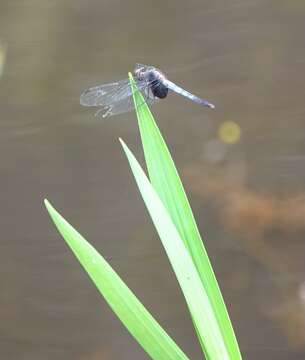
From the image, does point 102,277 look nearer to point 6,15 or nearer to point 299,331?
point 299,331

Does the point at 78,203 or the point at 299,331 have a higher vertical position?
the point at 78,203

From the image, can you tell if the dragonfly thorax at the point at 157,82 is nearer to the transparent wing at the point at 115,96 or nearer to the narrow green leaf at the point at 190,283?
the transparent wing at the point at 115,96

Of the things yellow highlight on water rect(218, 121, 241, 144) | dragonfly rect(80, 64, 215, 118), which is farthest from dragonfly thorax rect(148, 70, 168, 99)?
yellow highlight on water rect(218, 121, 241, 144)

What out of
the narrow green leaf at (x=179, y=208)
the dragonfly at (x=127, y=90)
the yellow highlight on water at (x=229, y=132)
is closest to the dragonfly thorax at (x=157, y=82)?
the dragonfly at (x=127, y=90)

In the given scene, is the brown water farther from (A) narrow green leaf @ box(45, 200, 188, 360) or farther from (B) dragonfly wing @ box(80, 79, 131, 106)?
(A) narrow green leaf @ box(45, 200, 188, 360)

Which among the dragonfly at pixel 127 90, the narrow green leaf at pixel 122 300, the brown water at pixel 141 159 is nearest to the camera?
the narrow green leaf at pixel 122 300

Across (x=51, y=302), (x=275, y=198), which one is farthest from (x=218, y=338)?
(x=51, y=302)
